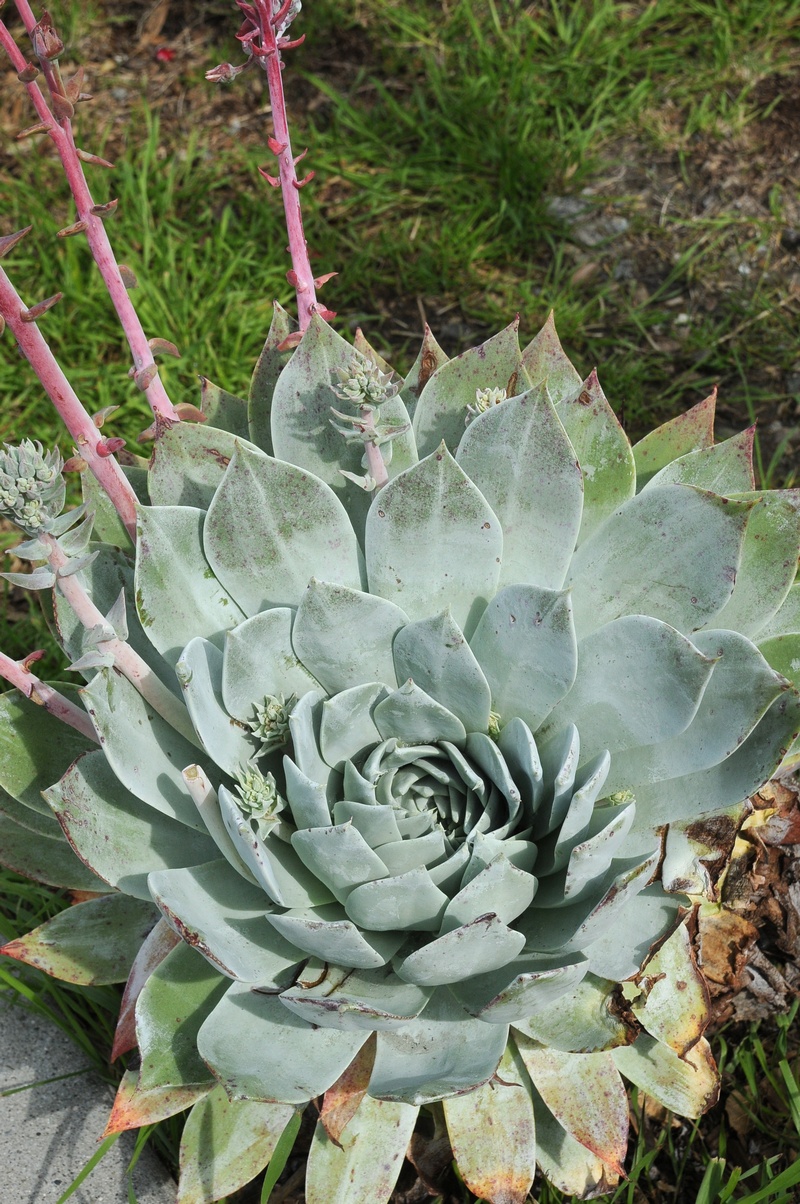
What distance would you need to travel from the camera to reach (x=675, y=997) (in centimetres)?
156

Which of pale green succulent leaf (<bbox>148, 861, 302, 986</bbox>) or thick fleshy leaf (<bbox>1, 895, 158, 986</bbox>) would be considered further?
thick fleshy leaf (<bbox>1, 895, 158, 986</bbox>)

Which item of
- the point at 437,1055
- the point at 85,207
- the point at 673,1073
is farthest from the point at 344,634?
the point at 673,1073

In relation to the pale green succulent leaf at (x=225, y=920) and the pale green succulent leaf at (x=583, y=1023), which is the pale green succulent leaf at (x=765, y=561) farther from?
the pale green succulent leaf at (x=225, y=920)

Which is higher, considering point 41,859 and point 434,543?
point 434,543

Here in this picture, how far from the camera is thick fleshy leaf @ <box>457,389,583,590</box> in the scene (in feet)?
5.00

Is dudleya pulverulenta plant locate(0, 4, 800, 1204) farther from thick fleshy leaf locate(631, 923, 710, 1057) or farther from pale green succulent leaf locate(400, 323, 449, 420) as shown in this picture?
pale green succulent leaf locate(400, 323, 449, 420)

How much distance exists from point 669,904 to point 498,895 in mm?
280

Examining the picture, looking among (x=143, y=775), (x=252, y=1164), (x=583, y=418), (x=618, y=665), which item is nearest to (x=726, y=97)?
(x=583, y=418)

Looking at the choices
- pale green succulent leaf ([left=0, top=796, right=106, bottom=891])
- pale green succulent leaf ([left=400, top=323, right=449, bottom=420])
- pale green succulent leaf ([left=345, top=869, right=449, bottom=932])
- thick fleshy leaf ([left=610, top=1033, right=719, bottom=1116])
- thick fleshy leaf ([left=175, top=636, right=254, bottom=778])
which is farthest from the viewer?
pale green succulent leaf ([left=400, top=323, right=449, bottom=420])

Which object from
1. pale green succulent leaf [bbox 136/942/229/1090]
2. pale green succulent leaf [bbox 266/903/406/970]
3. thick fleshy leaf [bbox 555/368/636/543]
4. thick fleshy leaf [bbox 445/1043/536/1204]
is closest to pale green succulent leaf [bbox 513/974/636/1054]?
thick fleshy leaf [bbox 445/1043/536/1204]

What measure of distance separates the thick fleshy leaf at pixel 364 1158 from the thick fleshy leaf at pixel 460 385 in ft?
3.33

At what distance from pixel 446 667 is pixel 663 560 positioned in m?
0.35

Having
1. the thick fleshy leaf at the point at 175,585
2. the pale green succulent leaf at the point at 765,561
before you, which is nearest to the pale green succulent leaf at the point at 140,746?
the thick fleshy leaf at the point at 175,585

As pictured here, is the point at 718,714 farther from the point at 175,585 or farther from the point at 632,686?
the point at 175,585
